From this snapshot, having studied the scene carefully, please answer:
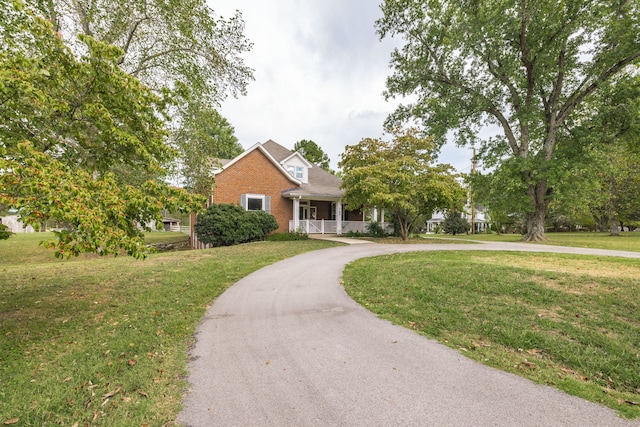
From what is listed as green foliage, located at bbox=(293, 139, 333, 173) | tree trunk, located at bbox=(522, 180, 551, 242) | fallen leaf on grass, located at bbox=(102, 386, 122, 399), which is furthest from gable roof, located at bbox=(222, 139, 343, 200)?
green foliage, located at bbox=(293, 139, 333, 173)

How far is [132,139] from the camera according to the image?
4.15 metres

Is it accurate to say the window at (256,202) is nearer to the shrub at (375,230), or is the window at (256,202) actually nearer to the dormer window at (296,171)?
the dormer window at (296,171)

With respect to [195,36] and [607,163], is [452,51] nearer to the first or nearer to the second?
[607,163]

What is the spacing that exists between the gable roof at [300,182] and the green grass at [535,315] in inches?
492

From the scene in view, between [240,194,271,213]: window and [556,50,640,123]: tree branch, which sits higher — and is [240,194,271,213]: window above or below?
below

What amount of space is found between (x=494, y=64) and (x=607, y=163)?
9.51 meters

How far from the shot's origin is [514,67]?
60.1 feet

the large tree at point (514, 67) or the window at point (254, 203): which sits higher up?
the large tree at point (514, 67)

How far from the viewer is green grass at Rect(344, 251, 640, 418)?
329 centimetres

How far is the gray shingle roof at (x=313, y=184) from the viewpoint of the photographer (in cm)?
2045

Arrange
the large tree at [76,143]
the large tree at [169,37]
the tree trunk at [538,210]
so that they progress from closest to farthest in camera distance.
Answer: the large tree at [76,143], the large tree at [169,37], the tree trunk at [538,210]

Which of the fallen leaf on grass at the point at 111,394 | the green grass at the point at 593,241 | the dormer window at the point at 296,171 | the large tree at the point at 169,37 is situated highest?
the large tree at the point at 169,37

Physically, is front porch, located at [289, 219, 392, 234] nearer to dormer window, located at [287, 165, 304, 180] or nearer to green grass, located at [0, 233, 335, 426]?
dormer window, located at [287, 165, 304, 180]

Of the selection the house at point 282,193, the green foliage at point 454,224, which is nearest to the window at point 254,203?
the house at point 282,193
